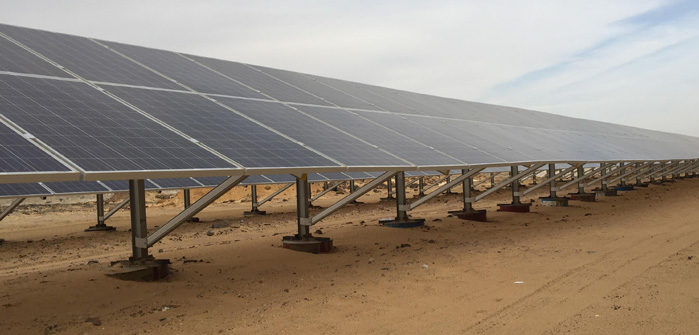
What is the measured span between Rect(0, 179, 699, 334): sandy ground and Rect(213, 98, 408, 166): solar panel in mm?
2055

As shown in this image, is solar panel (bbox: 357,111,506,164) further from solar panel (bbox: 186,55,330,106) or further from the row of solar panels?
the row of solar panels

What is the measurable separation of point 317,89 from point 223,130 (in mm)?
7467

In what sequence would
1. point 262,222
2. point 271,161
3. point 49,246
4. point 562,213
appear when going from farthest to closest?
point 262,222 → point 562,213 → point 49,246 → point 271,161

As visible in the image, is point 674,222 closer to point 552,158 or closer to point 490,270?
point 552,158

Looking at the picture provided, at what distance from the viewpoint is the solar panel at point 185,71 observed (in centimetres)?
1223

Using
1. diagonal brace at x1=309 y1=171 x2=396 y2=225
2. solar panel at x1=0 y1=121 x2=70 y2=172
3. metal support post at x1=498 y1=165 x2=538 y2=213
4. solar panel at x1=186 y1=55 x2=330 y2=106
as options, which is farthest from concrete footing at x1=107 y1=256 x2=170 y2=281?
metal support post at x1=498 y1=165 x2=538 y2=213

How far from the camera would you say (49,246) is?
17.4 m

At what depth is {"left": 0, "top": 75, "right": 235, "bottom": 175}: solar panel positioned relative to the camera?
7113 millimetres

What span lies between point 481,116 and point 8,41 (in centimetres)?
1795

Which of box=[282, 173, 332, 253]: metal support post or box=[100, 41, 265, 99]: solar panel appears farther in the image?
box=[100, 41, 265, 99]: solar panel

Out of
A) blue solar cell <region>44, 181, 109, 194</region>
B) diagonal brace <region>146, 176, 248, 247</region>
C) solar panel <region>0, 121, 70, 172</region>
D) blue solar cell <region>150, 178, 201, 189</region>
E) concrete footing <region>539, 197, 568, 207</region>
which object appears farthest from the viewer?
concrete footing <region>539, 197, 568, 207</region>

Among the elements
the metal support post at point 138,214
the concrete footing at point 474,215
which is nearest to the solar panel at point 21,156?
the metal support post at point 138,214

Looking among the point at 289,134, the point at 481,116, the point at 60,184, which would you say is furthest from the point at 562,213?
the point at 60,184

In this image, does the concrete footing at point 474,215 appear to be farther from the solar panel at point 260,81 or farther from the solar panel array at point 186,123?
the solar panel at point 260,81
